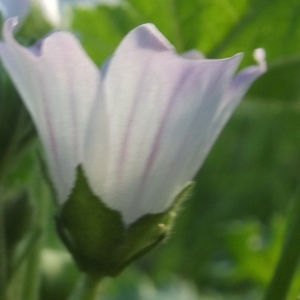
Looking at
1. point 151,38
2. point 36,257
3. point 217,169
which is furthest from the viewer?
point 217,169

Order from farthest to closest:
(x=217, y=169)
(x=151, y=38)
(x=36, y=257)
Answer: (x=217, y=169) < (x=36, y=257) < (x=151, y=38)

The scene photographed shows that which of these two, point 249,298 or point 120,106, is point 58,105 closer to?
point 120,106

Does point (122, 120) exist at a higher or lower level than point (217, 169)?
higher

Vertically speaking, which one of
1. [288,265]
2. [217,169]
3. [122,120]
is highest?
[122,120]

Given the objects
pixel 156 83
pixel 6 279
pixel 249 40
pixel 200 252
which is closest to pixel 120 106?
pixel 156 83

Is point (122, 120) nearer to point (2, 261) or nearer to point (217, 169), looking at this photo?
point (2, 261)

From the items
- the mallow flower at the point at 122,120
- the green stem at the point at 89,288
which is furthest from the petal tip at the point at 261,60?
the green stem at the point at 89,288

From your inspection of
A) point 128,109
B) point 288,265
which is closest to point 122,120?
point 128,109

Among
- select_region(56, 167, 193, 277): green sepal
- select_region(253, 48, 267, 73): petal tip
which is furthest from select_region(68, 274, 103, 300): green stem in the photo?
select_region(253, 48, 267, 73): petal tip
